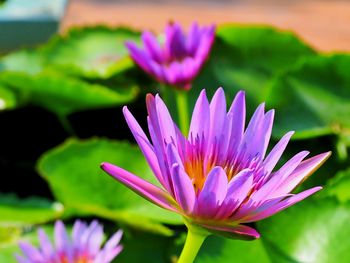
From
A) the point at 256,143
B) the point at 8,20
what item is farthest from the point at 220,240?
the point at 8,20

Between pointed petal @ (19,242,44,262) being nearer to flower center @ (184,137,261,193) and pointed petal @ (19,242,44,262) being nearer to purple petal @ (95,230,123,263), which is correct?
purple petal @ (95,230,123,263)

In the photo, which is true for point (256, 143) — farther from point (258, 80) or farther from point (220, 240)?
point (258, 80)

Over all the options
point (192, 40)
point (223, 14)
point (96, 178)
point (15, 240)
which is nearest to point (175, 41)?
point (192, 40)

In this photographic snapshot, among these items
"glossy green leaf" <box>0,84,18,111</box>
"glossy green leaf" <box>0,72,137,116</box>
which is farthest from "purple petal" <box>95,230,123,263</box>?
"glossy green leaf" <box>0,84,18,111</box>

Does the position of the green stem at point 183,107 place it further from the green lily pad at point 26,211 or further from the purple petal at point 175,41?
the green lily pad at point 26,211

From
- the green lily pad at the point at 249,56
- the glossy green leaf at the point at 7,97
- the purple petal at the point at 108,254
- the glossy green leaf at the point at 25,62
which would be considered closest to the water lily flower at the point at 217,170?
the purple petal at the point at 108,254

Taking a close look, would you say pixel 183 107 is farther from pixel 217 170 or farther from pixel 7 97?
pixel 217 170

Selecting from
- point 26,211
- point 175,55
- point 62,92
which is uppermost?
point 175,55
